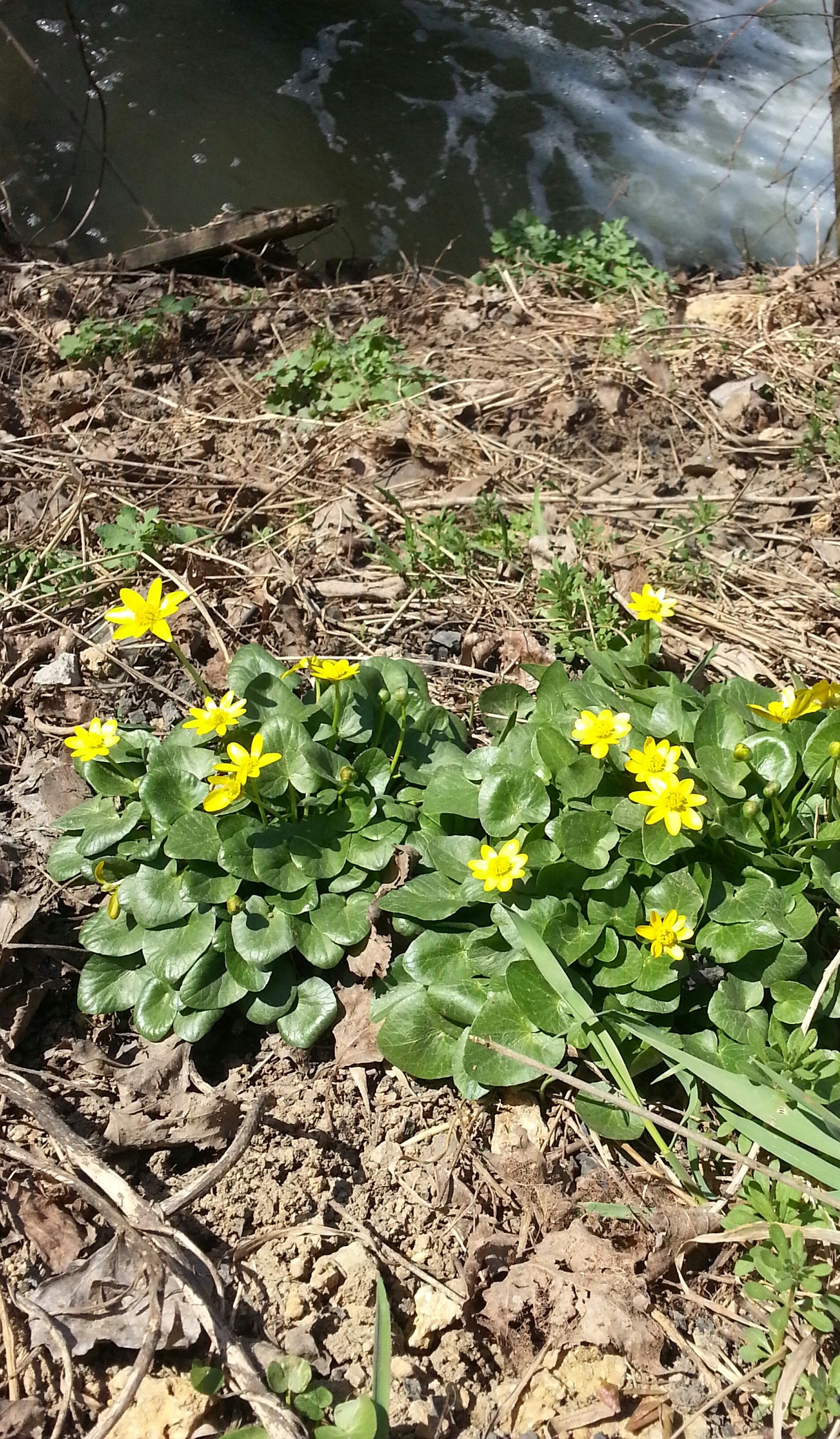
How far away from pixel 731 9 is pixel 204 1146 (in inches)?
436

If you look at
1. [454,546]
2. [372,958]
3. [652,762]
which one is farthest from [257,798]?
[454,546]

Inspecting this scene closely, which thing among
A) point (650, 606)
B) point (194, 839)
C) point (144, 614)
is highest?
point (144, 614)

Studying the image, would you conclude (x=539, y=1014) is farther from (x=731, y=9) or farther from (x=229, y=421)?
(x=731, y=9)

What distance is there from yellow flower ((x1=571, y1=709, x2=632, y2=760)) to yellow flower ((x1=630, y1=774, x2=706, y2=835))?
128 mm

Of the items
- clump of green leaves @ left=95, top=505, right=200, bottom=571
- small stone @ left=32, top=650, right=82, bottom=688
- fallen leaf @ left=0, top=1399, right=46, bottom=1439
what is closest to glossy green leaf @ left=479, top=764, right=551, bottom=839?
fallen leaf @ left=0, top=1399, right=46, bottom=1439

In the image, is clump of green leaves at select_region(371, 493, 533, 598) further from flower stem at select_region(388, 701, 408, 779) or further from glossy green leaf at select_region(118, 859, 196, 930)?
glossy green leaf at select_region(118, 859, 196, 930)

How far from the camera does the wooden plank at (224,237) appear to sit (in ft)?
15.9

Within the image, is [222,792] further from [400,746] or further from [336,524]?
[336,524]

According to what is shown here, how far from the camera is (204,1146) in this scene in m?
1.91

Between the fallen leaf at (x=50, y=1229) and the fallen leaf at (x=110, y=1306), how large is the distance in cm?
4

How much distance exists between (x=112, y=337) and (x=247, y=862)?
3.05m

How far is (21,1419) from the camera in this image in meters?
1.49

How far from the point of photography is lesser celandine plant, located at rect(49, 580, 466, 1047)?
2.04 metres

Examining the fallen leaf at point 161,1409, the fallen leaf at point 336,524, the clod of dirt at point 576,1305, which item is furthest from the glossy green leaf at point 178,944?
the fallen leaf at point 336,524
